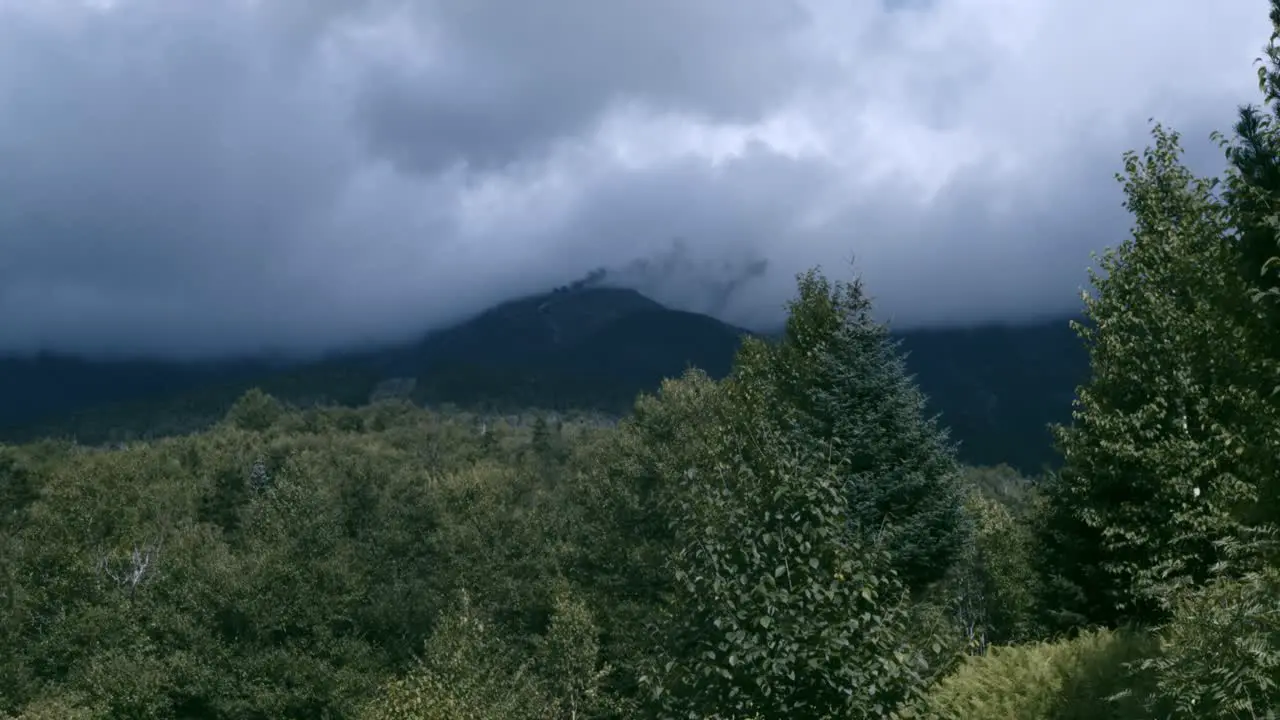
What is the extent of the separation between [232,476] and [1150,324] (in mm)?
103979

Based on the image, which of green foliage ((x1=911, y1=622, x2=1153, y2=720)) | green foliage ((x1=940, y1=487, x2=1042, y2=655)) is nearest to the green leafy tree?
green foliage ((x1=911, y1=622, x2=1153, y2=720))

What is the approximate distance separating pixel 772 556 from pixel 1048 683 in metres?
6.06

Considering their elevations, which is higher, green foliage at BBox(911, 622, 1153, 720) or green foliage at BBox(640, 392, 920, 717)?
green foliage at BBox(640, 392, 920, 717)

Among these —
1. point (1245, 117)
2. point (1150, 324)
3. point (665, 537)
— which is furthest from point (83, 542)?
point (1245, 117)

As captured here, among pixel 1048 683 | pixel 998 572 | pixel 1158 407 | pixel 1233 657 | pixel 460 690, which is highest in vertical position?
pixel 1158 407

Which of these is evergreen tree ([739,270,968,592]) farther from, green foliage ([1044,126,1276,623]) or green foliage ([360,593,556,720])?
green foliage ([360,593,556,720])

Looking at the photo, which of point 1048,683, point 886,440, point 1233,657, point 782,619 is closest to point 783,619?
point 782,619

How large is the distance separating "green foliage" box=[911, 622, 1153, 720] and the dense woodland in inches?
2.3

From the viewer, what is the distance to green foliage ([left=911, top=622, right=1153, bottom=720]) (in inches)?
557

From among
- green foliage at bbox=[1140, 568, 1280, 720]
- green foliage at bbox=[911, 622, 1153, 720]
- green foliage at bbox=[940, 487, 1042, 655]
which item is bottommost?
green foliage at bbox=[940, 487, 1042, 655]

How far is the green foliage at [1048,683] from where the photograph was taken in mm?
14156

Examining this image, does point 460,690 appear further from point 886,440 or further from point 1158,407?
point 1158,407

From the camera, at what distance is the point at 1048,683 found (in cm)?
1487

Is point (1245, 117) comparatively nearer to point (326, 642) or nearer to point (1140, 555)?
point (1140, 555)
